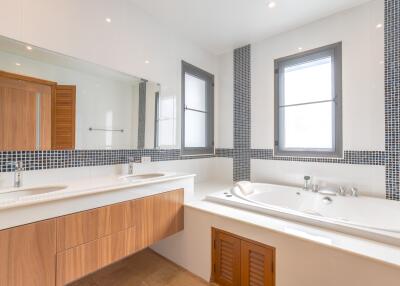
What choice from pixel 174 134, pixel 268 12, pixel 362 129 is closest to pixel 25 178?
pixel 174 134

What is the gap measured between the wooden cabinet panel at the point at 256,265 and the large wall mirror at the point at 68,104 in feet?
4.46

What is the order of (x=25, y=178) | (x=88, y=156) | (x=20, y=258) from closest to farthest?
(x=20, y=258) → (x=25, y=178) → (x=88, y=156)

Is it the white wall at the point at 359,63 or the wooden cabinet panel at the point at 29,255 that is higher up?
the white wall at the point at 359,63

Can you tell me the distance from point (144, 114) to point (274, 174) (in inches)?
69.1

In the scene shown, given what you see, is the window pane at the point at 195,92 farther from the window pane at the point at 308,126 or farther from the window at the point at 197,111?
the window pane at the point at 308,126

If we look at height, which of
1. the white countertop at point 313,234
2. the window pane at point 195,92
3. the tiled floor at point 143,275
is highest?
the window pane at point 195,92

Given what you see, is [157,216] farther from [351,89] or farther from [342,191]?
[351,89]

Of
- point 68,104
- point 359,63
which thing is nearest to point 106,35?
point 68,104

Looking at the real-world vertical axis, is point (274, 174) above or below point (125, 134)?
below

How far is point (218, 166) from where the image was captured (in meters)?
3.08

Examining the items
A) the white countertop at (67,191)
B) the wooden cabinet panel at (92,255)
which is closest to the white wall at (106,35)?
the white countertop at (67,191)

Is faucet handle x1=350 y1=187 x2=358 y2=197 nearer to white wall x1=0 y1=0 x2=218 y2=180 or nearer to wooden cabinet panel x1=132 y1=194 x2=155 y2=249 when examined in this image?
white wall x1=0 y1=0 x2=218 y2=180

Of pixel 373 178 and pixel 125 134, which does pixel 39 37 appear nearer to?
pixel 125 134

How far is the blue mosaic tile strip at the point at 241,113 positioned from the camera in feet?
9.08
